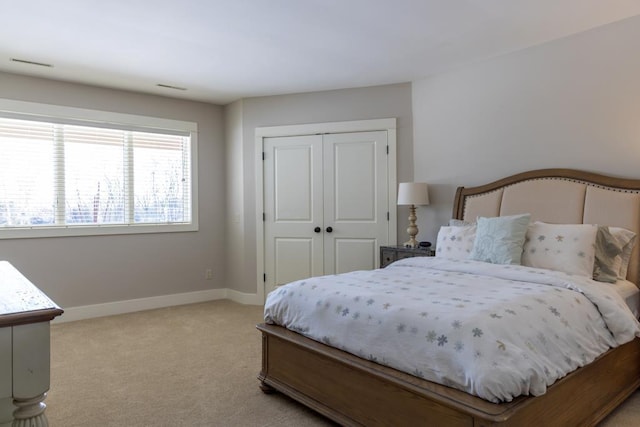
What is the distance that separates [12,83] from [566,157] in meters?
5.04

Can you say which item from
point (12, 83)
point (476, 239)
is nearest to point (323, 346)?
point (476, 239)

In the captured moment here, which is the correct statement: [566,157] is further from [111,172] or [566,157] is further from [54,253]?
[54,253]

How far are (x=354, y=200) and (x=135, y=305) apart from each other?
2727 mm

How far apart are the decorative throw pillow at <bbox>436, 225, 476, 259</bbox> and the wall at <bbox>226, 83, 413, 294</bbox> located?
1.00 m

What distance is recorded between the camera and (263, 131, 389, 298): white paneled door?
182 inches

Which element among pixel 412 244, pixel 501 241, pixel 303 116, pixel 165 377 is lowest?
pixel 165 377

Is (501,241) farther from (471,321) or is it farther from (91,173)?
(91,173)

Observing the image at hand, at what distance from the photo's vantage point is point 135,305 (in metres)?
4.83

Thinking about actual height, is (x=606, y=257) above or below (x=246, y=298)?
above

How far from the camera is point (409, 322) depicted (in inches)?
75.7

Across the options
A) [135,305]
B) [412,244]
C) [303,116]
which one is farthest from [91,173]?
[412,244]

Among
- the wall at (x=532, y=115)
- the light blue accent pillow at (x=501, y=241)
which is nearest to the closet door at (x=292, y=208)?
the wall at (x=532, y=115)

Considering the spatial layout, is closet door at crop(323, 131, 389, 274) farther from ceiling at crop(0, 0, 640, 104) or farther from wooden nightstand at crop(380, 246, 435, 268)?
ceiling at crop(0, 0, 640, 104)

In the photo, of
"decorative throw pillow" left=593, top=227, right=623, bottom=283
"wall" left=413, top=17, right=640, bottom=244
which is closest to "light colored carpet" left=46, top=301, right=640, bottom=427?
"decorative throw pillow" left=593, top=227, right=623, bottom=283
